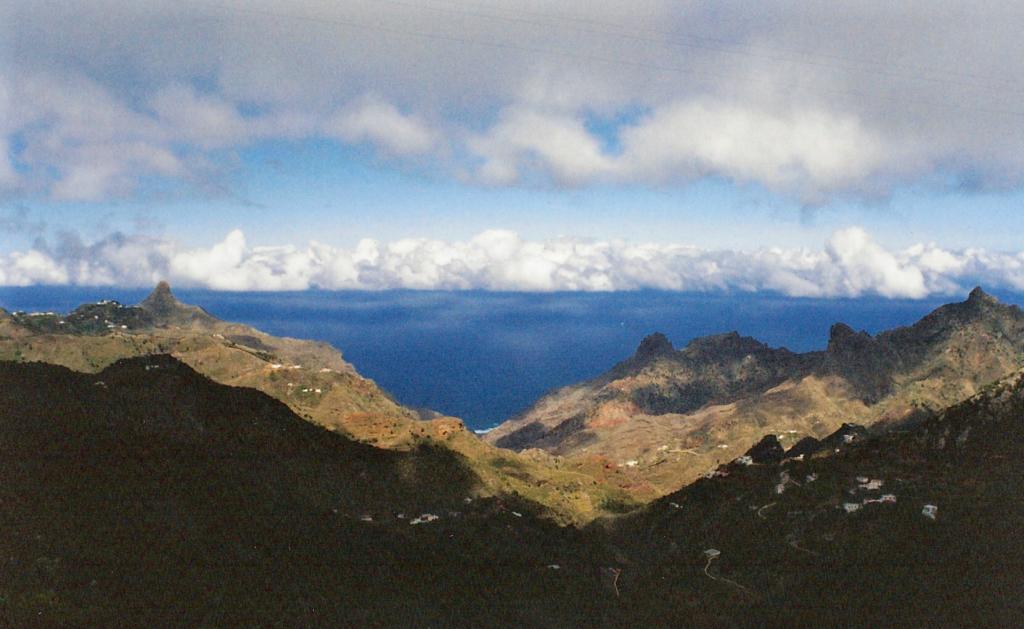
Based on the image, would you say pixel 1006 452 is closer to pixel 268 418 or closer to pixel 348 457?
pixel 348 457

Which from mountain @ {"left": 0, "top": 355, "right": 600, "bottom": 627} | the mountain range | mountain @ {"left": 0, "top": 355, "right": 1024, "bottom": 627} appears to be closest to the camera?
mountain @ {"left": 0, "top": 355, "right": 600, "bottom": 627}

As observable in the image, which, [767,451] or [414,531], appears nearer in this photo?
[414,531]

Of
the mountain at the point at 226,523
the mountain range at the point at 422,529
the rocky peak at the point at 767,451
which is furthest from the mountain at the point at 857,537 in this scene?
the rocky peak at the point at 767,451

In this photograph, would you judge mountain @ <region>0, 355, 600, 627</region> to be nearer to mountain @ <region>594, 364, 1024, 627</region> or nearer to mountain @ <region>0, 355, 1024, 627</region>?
mountain @ <region>0, 355, 1024, 627</region>

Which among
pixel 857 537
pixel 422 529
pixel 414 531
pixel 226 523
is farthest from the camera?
pixel 422 529

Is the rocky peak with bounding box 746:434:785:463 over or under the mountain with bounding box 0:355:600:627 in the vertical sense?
under

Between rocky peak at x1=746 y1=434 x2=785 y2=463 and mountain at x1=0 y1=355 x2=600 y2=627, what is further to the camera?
rocky peak at x1=746 y1=434 x2=785 y2=463

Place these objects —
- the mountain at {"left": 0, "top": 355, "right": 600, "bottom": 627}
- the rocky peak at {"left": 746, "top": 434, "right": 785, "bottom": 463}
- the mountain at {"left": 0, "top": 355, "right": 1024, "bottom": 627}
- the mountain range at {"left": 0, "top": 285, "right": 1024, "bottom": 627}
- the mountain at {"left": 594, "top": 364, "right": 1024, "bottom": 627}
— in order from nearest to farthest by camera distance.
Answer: the mountain at {"left": 0, "top": 355, "right": 600, "bottom": 627} → the mountain at {"left": 0, "top": 355, "right": 1024, "bottom": 627} → the mountain range at {"left": 0, "top": 285, "right": 1024, "bottom": 627} → the mountain at {"left": 594, "top": 364, "right": 1024, "bottom": 627} → the rocky peak at {"left": 746, "top": 434, "right": 785, "bottom": 463}

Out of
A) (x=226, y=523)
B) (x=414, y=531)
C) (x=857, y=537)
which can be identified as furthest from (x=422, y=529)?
(x=857, y=537)

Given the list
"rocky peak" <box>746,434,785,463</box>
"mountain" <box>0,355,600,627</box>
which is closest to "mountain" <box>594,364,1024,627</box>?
"mountain" <box>0,355,600,627</box>

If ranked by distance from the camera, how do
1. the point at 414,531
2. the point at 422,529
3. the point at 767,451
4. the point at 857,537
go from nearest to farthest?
1. the point at 857,537
2. the point at 414,531
3. the point at 422,529
4. the point at 767,451

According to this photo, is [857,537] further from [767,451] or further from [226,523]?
[767,451]

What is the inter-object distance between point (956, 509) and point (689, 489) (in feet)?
172

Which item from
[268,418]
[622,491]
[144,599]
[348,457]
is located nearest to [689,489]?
[622,491]
